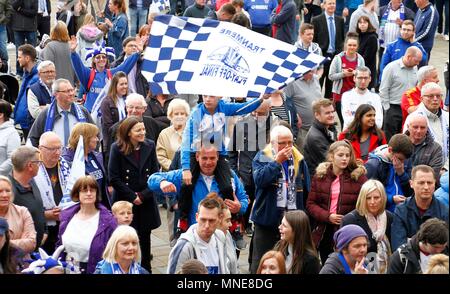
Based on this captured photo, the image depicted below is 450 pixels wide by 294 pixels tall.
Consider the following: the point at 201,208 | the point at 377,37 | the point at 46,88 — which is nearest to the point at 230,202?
the point at 201,208

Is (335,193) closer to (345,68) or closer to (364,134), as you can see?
(364,134)

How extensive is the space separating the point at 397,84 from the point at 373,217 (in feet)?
15.3

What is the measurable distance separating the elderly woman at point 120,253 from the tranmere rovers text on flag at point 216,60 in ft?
5.36

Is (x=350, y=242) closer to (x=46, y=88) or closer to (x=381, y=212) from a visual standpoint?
(x=381, y=212)

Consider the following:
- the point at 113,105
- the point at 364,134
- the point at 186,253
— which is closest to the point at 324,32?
the point at 113,105

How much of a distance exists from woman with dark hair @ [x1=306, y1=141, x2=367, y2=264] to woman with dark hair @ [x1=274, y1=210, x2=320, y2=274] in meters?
1.18

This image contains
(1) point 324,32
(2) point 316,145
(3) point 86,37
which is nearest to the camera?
(2) point 316,145

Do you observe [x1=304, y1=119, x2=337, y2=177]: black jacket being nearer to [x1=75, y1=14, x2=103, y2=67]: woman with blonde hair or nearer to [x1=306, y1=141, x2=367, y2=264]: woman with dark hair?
[x1=306, y1=141, x2=367, y2=264]: woman with dark hair

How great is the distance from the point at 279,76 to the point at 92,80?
4250mm

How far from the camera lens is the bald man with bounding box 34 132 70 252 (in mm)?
9102

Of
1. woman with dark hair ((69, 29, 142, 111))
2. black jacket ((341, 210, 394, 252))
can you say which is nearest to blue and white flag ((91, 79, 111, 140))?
woman with dark hair ((69, 29, 142, 111))

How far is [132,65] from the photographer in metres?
13.1

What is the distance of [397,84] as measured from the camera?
1303cm
